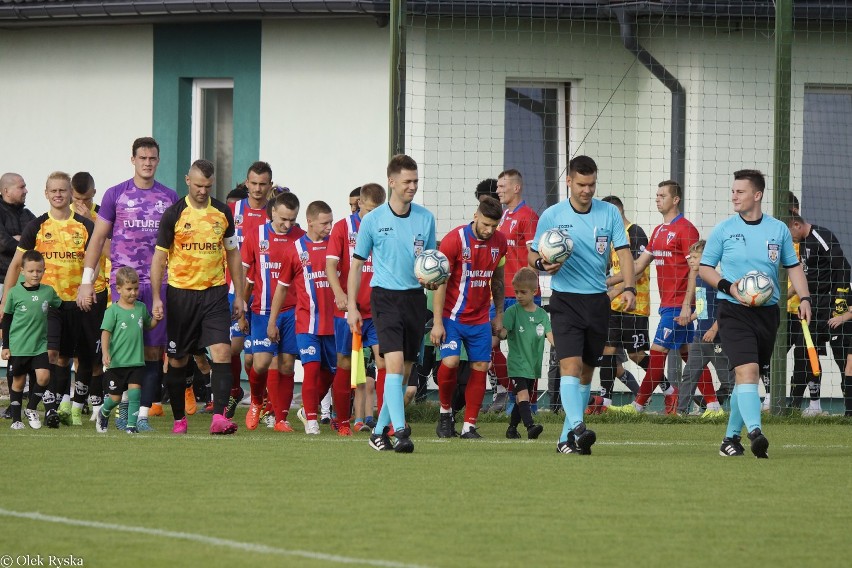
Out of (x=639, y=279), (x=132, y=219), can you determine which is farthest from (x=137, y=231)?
(x=639, y=279)

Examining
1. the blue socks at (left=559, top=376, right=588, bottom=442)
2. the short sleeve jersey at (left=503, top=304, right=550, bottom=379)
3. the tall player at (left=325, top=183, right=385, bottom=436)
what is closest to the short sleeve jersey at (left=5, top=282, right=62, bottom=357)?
the tall player at (left=325, top=183, right=385, bottom=436)

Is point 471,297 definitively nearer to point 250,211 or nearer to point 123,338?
point 123,338

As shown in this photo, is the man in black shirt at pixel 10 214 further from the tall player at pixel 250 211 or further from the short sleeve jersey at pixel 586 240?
the short sleeve jersey at pixel 586 240

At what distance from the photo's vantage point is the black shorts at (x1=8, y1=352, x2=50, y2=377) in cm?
1217

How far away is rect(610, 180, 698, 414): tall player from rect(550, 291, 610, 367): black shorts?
451 centimetres

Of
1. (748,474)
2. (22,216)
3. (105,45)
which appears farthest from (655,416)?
(105,45)

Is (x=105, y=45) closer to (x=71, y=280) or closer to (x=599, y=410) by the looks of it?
(x=71, y=280)

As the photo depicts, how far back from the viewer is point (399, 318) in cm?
1026

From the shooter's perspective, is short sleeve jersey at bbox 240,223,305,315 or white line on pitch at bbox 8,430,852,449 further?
short sleeve jersey at bbox 240,223,305,315

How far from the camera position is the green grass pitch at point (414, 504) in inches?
234

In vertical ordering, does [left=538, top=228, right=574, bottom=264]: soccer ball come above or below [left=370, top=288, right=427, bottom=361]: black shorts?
above

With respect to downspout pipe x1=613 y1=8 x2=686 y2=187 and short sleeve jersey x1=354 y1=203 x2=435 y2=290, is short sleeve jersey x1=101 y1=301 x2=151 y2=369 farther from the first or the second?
downspout pipe x1=613 y1=8 x2=686 y2=187

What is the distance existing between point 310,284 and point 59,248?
7.53 ft

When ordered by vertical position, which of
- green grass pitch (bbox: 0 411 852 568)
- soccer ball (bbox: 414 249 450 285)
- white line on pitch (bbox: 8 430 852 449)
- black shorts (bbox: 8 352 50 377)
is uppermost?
soccer ball (bbox: 414 249 450 285)
